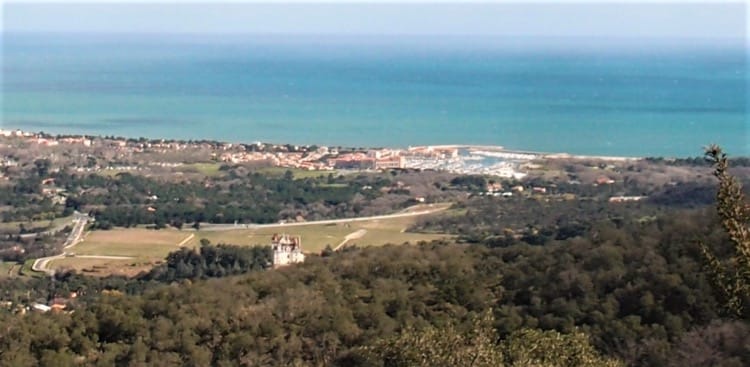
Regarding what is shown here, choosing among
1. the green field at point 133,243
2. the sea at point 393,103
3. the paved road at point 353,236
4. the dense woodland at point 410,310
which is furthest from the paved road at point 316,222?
the sea at point 393,103

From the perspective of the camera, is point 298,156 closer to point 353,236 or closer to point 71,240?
point 353,236

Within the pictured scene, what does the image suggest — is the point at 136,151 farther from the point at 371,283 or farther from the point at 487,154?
the point at 371,283

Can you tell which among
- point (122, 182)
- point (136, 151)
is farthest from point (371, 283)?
point (136, 151)

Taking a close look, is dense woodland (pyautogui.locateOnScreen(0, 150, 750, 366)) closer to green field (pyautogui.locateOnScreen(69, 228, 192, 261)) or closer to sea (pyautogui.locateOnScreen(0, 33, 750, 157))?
green field (pyautogui.locateOnScreen(69, 228, 192, 261))

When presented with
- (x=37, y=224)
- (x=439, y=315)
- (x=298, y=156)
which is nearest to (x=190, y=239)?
(x=37, y=224)

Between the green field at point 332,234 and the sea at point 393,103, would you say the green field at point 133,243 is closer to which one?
the green field at point 332,234

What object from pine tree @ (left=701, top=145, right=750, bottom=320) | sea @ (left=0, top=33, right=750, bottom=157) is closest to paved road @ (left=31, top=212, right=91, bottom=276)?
pine tree @ (left=701, top=145, right=750, bottom=320)
